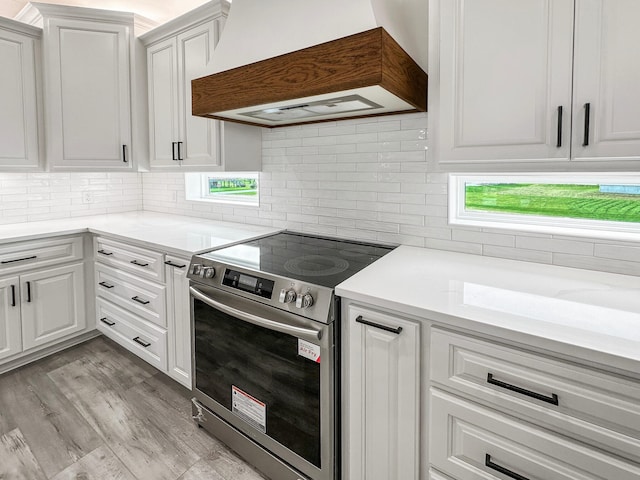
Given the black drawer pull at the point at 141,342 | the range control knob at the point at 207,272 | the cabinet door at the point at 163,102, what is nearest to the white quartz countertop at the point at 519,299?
the range control knob at the point at 207,272

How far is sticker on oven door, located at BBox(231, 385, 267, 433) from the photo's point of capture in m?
1.62

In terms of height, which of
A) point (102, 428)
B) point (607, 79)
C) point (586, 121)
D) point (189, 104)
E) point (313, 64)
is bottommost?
point (102, 428)

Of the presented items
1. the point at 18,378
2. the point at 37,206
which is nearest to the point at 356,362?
the point at 18,378

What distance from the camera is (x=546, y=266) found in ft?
5.19

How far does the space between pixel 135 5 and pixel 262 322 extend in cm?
274

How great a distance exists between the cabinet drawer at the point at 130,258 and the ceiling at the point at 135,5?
1771mm

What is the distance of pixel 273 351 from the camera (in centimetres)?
153

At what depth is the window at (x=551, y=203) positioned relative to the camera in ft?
4.99

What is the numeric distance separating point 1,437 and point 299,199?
6.57ft

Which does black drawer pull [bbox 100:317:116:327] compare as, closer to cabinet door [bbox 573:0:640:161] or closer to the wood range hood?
the wood range hood

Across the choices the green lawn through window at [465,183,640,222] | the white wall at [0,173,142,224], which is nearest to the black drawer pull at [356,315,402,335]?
the green lawn through window at [465,183,640,222]

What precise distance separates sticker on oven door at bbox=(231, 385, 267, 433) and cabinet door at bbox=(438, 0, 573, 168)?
4.24ft

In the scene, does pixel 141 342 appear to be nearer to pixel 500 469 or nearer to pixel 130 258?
pixel 130 258

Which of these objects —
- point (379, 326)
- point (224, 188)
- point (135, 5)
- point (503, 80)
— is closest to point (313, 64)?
point (503, 80)
